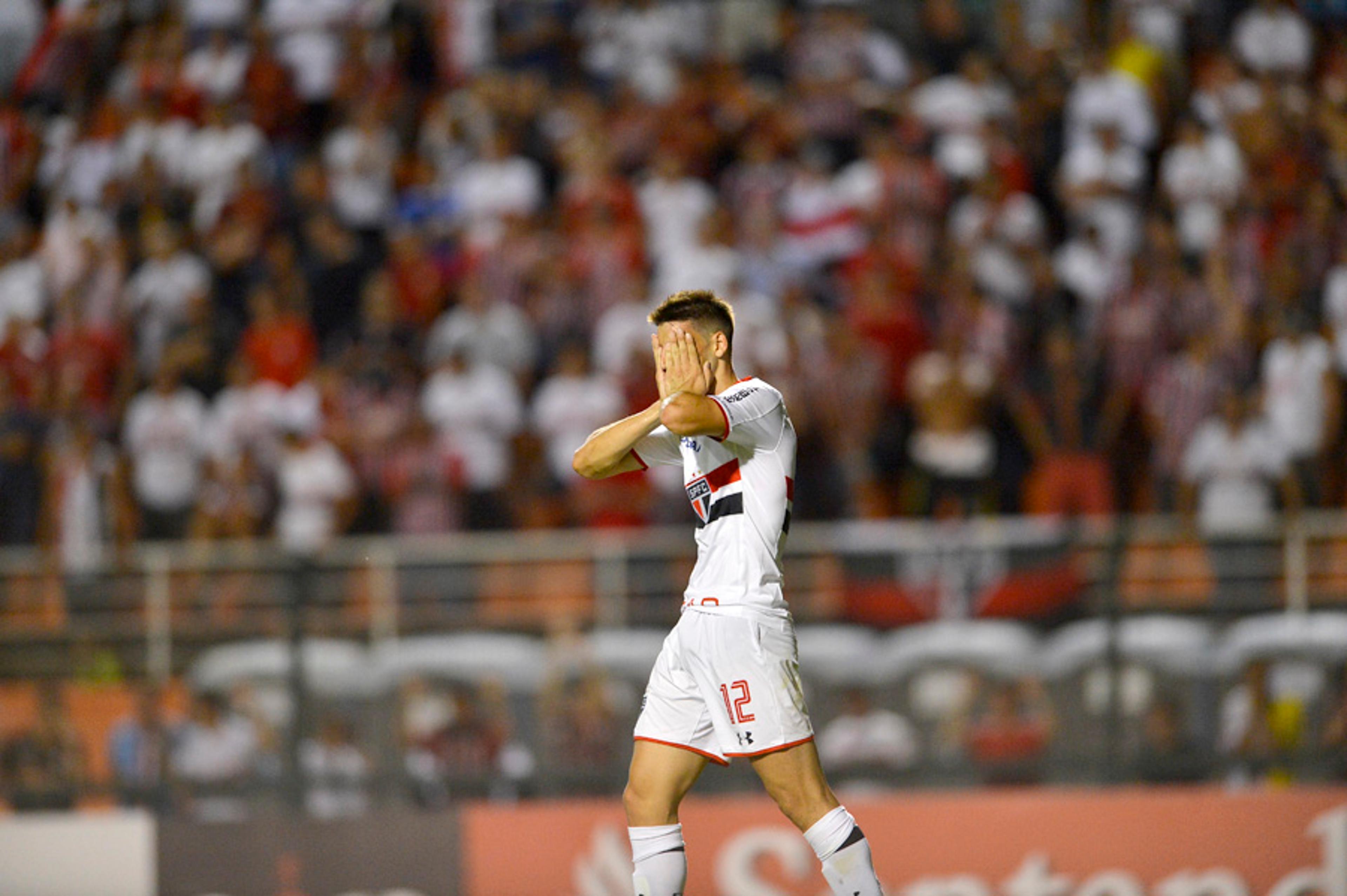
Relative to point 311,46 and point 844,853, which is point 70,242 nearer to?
point 311,46

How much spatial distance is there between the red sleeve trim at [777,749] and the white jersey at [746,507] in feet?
1.33

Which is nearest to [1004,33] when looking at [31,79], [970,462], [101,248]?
[970,462]

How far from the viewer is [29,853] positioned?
9.00 meters

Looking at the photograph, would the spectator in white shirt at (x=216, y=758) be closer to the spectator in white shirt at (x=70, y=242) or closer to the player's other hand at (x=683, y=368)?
the player's other hand at (x=683, y=368)

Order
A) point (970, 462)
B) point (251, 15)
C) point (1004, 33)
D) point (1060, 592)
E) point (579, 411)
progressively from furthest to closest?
1. point (251, 15)
2. point (1004, 33)
3. point (579, 411)
4. point (970, 462)
5. point (1060, 592)

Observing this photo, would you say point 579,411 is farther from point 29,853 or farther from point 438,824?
point 29,853

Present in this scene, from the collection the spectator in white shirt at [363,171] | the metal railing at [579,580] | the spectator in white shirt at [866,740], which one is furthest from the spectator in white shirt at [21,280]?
the spectator in white shirt at [866,740]

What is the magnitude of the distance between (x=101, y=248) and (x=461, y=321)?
3.09m

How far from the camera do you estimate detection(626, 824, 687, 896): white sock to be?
5.58 m

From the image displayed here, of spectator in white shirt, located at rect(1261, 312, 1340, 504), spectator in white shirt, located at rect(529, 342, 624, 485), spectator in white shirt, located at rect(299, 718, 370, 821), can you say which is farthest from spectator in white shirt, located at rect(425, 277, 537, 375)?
spectator in white shirt, located at rect(1261, 312, 1340, 504)

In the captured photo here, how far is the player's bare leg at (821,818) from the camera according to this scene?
5398mm

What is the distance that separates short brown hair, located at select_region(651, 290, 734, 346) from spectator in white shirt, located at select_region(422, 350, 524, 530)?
525 cm

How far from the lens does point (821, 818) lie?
17.8 ft

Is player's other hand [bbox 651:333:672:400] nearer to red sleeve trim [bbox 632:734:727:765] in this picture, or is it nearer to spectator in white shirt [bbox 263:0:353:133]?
red sleeve trim [bbox 632:734:727:765]
